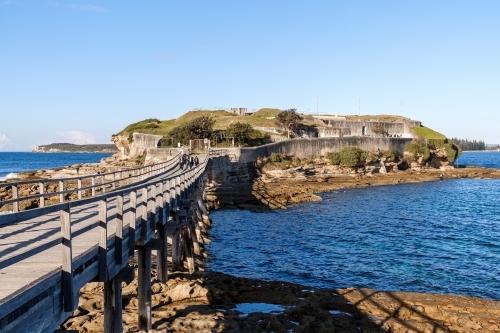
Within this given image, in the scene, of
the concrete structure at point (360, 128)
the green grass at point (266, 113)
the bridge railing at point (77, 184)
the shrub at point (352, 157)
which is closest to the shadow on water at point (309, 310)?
the bridge railing at point (77, 184)

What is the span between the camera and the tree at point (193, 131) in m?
64.9

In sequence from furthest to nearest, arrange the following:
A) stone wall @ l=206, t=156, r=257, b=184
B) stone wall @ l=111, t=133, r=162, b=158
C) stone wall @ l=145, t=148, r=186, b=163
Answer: stone wall @ l=111, t=133, r=162, b=158
stone wall @ l=145, t=148, r=186, b=163
stone wall @ l=206, t=156, r=257, b=184

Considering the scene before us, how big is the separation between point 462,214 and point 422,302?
29159 mm

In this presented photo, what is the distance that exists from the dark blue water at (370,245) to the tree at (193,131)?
885 inches

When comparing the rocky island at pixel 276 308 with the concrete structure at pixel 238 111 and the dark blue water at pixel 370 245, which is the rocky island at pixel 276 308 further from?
the concrete structure at pixel 238 111

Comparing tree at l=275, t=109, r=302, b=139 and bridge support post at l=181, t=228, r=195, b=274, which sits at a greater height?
tree at l=275, t=109, r=302, b=139

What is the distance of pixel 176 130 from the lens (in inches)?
2643

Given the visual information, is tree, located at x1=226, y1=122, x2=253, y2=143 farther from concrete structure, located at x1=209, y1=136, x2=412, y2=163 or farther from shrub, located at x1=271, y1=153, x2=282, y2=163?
shrub, located at x1=271, y1=153, x2=282, y2=163

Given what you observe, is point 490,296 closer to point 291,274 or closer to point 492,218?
point 291,274

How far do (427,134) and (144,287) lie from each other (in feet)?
308

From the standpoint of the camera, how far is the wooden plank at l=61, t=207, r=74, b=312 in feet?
19.4

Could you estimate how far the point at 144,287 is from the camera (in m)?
12.3

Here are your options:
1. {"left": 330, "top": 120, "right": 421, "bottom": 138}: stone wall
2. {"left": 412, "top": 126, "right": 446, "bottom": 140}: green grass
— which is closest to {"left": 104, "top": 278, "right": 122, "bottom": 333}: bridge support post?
{"left": 330, "top": 120, "right": 421, "bottom": 138}: stone wall

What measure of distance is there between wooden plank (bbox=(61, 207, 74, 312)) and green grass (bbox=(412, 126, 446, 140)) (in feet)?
306
